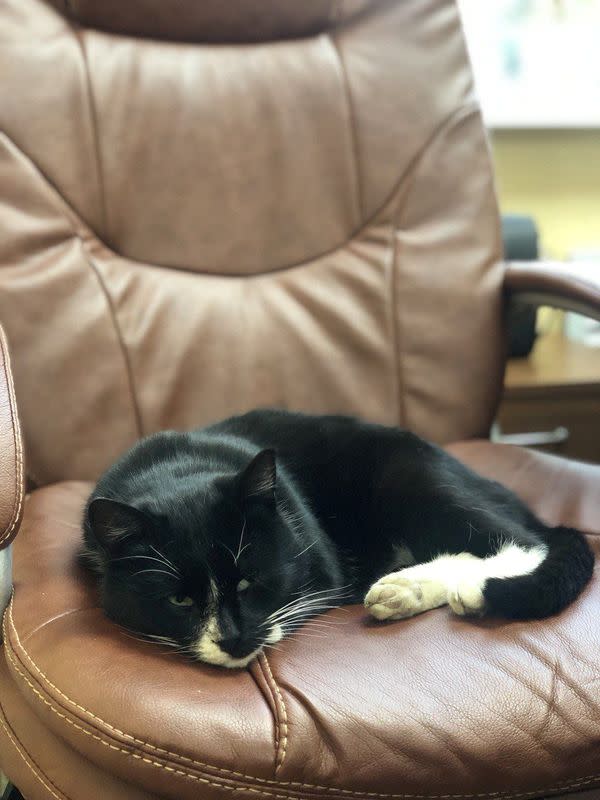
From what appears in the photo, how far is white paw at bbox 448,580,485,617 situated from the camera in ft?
2.83

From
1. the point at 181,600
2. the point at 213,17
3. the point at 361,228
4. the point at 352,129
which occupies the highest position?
the point at 213,17

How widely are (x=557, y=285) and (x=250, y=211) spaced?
52 cm

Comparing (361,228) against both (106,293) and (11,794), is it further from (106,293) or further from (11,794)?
(11,794)

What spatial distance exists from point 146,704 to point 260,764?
0.11 m

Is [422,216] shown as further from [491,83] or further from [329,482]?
[491,83]

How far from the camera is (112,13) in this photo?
4.39 ft

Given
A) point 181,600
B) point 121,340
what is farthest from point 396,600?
point 121,340

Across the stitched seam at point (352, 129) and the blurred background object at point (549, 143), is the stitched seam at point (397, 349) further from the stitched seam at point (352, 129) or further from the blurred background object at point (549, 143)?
the blurred background object at point (549, 143)

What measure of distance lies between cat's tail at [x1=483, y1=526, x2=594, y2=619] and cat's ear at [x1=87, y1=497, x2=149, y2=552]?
1.23 feet

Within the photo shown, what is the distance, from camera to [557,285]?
1264mm

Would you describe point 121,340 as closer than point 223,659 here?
No

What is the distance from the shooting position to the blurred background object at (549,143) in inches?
73.6

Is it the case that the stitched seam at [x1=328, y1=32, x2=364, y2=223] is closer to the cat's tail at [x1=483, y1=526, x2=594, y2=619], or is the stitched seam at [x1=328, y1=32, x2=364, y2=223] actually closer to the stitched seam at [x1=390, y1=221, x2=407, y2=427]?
the stitched seam at [x1=390, y1=221, x2=407, y2=427]

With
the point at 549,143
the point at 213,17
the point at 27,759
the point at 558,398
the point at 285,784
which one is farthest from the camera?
the point at 549,143
